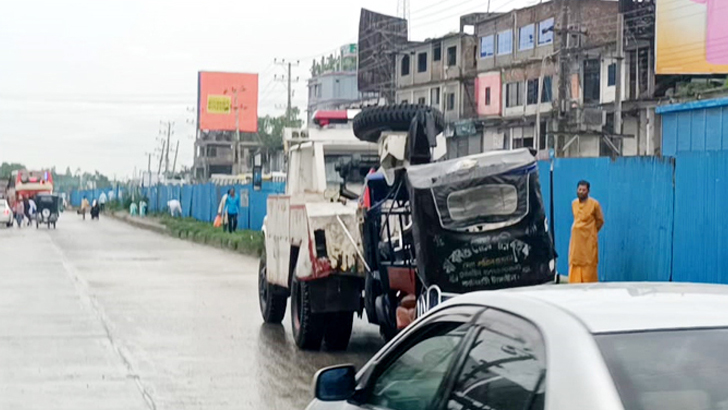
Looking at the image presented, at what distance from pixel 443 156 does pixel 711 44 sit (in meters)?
24.0

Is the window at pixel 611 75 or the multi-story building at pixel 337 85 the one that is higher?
the multi-story building at pixel 337 85

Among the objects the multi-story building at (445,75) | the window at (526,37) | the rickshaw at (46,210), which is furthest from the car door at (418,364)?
the multi-story building at (445,75)

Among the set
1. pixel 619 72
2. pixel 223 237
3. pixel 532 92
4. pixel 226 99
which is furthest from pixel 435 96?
pixel 223 237

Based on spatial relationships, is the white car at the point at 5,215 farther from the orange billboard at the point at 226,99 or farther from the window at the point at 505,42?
the orange billboard at the point at 226,99

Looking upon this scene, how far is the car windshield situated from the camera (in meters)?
3.08

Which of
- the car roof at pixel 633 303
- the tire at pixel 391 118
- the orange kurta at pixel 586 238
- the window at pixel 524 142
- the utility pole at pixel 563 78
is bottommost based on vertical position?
the orange kurta at pixel 586 238

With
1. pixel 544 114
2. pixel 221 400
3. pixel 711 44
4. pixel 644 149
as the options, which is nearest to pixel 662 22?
pixel 711 44

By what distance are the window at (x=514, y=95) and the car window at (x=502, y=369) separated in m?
55.5

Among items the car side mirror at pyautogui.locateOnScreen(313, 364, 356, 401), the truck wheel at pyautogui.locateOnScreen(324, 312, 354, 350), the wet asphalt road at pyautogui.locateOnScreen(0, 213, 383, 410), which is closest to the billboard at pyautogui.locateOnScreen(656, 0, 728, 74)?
the wet asphalt road at pyautogui.locateOnScreen(0, 213, 383, 410)

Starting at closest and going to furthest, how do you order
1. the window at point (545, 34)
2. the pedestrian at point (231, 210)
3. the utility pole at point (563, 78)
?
1. the pedestrian at point (231, 210)
2. the utility pole at point (563, 78)
3. the window at point (545, 34)

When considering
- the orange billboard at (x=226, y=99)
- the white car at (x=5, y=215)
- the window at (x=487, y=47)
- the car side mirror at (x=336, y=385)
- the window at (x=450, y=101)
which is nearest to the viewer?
the car side mirror at (x=336, y=385)

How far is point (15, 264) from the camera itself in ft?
86.6

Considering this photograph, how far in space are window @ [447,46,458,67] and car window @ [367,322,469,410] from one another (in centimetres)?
6216

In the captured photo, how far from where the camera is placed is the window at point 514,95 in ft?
193
